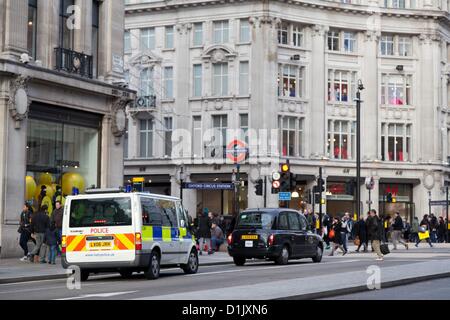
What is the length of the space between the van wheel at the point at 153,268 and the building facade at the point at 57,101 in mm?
9586

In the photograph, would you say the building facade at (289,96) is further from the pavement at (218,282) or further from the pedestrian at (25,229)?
the pavement at (218,282)

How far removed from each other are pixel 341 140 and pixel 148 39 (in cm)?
1586

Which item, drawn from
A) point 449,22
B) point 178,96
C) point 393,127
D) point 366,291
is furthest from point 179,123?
point 366,291

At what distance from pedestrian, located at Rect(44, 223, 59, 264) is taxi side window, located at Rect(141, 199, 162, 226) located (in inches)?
257

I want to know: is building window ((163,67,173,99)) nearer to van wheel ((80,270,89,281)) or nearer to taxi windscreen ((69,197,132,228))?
van wheel ((80,270,89,281))

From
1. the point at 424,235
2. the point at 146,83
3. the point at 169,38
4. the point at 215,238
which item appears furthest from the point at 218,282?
the point at 169,38

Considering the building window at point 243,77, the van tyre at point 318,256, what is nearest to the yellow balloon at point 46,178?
the van tyre at point 318,256

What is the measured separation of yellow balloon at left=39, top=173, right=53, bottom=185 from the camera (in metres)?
34.9

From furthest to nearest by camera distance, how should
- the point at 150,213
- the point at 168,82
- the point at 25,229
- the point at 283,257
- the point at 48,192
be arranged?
1. the point at 168,82
2. the point at 48,192
3. the point at 25,229
4. the point at 283,257
5. the point at 150,213

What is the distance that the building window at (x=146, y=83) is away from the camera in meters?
69.4

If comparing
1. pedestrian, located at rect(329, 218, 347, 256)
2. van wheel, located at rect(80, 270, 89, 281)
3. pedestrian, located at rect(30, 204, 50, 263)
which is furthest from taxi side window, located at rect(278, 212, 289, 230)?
pedestrian, located at rect(329, 218, 347, 256)

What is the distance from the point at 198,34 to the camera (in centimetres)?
6894

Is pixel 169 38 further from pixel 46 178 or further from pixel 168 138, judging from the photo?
pixel 46 178

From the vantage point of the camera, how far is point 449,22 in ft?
247
